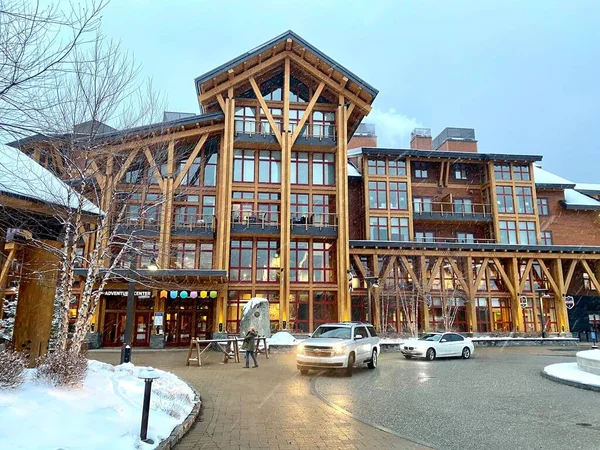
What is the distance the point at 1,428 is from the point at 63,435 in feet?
2.16

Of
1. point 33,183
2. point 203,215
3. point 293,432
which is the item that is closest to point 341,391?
point 293,432

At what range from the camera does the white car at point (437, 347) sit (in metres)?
20.0

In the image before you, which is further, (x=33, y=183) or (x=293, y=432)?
(x=33, y=183)

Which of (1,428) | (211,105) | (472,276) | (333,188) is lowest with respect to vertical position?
(1,428)

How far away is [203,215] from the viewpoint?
103 feet

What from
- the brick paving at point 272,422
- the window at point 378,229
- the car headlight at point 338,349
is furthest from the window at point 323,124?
the brick paving at point 272,422

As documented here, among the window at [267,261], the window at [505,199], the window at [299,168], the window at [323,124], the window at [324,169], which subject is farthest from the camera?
the window at [505,199]

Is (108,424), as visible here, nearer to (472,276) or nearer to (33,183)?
(33,183)

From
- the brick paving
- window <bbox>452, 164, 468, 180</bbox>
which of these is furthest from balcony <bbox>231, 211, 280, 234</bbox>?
window <bbox>452, 164, 468, 180</bbox>

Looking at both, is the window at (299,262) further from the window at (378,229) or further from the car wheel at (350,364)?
the car wheel at (350,364)

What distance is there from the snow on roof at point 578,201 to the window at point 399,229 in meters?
16.8

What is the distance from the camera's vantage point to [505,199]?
1576 inches

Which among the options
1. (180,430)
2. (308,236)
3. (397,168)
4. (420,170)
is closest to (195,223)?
(308,236)

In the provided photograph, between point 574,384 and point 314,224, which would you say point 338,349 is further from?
point 314,224
